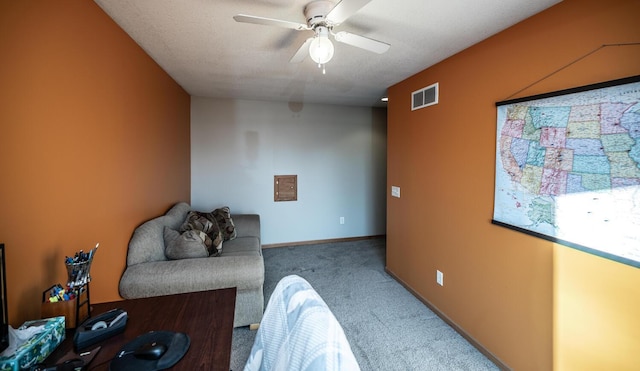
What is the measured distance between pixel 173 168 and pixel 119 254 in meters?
1.48

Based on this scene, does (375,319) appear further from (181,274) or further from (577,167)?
(577,167)

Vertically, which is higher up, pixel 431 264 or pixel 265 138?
pixel 265 138

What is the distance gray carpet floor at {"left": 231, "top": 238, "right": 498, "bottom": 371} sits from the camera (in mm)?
1933

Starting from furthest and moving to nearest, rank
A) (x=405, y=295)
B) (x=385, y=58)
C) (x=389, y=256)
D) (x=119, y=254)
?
1. (x=389, y=256)
2. (x=405, y=295)
3. (x=385, y=58)
4. (x=119, y=254)

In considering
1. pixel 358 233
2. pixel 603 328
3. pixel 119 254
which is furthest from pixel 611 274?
pixel 358 233

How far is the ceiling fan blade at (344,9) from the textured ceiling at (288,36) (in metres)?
0.27

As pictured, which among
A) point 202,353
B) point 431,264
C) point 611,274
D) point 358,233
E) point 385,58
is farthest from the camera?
point 358,233

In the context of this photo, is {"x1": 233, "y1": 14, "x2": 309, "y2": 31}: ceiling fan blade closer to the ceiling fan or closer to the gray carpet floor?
the ceiling fan

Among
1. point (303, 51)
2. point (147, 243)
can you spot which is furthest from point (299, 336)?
point (147, 243)

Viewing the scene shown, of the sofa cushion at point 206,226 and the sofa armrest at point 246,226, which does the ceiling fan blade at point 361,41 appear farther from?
the sofa armrest at point 246,226

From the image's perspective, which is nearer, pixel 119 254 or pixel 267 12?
pixel 267 12

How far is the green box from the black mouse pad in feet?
0.74

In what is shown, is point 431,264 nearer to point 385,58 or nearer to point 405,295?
point 405,295

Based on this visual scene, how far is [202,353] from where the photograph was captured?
920mm
